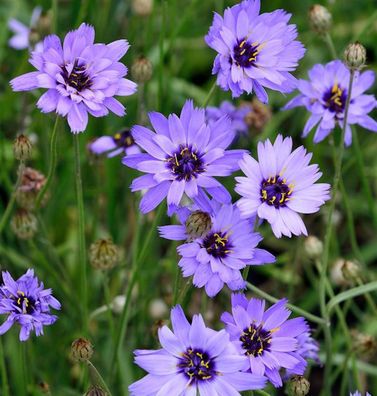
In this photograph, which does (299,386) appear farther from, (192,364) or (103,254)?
(103,254)

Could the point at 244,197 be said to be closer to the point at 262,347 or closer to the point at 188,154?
the point at 188,154

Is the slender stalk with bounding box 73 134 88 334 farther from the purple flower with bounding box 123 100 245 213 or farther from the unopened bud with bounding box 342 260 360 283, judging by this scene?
the unopened bud with bounding box 342 260 360 283

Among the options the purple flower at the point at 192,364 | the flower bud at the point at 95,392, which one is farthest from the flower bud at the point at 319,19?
the flower bud at the point at 95,392

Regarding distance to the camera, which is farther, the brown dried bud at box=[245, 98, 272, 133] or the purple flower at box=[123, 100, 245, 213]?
the brown dried bud at box=[245, 98, 272, 133]

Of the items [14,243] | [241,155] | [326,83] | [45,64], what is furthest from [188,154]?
[14,243]

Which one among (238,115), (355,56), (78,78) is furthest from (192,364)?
(238,115)

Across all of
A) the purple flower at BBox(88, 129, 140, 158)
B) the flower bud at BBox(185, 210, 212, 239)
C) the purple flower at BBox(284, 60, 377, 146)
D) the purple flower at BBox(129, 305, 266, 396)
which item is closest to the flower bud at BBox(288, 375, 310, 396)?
the purple flower at BBox(129, 305, 266, 396)
